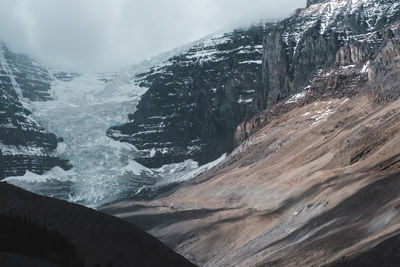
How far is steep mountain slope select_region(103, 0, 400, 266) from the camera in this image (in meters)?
58.2

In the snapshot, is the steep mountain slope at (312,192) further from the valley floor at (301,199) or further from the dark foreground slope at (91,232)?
the dark foreground slope at (91,232)

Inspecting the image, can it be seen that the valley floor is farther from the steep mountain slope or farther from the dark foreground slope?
the dark foreground slope

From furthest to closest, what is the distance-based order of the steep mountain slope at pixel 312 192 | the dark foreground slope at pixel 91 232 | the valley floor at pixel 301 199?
the valley floor at pixel 301 199 → the steep mountain slope at pixel 312 192 → the dark foreground slope at pixel 91 232

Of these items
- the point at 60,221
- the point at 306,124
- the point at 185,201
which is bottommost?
the point at 185,201

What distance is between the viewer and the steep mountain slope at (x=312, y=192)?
58250 millimetres

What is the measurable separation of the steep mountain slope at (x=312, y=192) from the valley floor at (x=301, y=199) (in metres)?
0.23

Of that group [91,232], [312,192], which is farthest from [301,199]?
[91,232]

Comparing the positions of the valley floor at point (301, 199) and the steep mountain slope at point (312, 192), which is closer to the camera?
the steep mountain slope at point (312, 192)

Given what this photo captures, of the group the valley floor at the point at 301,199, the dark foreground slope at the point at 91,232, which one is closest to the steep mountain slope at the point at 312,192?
the valley floor at the point at 301,199

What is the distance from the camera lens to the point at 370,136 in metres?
101

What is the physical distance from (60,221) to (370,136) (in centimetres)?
6448

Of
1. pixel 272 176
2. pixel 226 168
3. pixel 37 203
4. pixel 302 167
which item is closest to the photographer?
pixel 37 203

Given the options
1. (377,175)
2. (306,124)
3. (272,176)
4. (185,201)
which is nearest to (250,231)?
(377,175)

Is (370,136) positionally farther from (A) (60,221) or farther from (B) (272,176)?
(A) (60,221)
